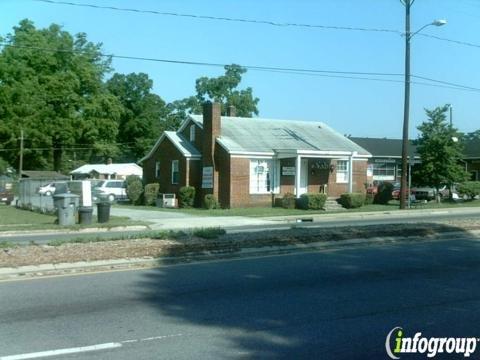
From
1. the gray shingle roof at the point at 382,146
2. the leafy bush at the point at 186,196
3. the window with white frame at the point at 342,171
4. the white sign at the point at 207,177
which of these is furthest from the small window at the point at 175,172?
the gray shingle roof at the point at 382,146

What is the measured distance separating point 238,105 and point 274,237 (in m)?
69.3

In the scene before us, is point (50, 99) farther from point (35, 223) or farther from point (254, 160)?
Answer: point (35, 223)

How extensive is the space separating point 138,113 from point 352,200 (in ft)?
204

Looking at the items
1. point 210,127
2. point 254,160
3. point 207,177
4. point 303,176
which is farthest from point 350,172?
point 210,127

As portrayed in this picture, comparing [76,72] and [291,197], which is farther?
[76,72]

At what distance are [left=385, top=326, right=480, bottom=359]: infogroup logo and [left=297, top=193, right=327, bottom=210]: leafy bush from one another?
26893 mm

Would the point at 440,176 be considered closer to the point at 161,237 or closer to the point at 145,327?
the point at 161,237

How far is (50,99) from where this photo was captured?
203ft

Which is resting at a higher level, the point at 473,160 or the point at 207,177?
the point at 473,160

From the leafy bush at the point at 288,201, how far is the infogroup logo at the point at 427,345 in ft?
90.1

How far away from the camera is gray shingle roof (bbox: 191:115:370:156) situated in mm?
35219

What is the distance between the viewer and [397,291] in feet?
28.8

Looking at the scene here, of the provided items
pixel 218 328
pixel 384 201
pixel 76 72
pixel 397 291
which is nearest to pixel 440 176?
pixel 384 201

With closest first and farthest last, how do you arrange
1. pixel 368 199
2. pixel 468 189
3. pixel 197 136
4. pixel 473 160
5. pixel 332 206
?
pixel 332 206 → pixel 368 199 → pixel 197 136 → pixel 468 189 → pixel 473 160
